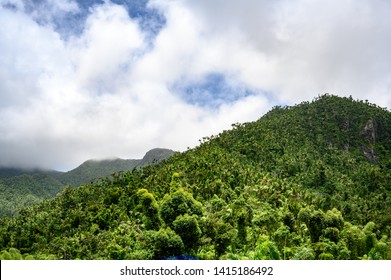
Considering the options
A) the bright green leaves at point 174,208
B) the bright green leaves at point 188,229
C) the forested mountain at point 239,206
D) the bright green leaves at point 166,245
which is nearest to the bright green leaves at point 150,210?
the forested mountain at point 239,206

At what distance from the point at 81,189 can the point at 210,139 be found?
3808 centimetres

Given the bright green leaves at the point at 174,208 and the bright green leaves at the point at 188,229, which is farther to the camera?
the bright green leaves at the point at 174,208

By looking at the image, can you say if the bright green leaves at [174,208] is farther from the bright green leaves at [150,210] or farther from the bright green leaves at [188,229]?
the bright green leaves at [150,210]

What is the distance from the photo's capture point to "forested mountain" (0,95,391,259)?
43469 millimetres

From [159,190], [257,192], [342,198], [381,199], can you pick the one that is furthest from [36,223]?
[381,199]

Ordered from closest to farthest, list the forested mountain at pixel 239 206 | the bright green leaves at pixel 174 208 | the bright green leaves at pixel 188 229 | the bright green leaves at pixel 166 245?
the bright green leaves at pixel 166 245, the bright green leaves at pixel 188 229, the forested mountain at pixel 239 206, the bright green leaves at pixel 174 208

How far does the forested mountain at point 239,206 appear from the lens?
143 feet

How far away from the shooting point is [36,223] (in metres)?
76.2

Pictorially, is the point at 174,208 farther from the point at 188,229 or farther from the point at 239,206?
the point at 239,206

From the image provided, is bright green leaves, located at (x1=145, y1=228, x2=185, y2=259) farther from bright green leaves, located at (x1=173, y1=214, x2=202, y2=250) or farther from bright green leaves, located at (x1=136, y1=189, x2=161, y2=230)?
bright green leaves, located at (x1=136, y1=189, x2=161, y2=230)

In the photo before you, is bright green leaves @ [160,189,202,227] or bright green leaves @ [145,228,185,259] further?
bright green leaves @ [160,189,202,227]

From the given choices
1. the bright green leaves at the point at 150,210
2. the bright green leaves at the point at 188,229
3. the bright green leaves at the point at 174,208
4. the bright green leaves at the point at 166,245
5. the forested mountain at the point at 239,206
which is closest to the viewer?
the bright green leaves at the point at 166,245

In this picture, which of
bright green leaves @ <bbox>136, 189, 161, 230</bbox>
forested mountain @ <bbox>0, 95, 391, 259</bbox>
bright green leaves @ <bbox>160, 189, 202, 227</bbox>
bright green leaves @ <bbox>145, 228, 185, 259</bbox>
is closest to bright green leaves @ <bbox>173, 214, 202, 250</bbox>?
forested mountain @ <bbox>0, 95, 391, 259</bbox>
